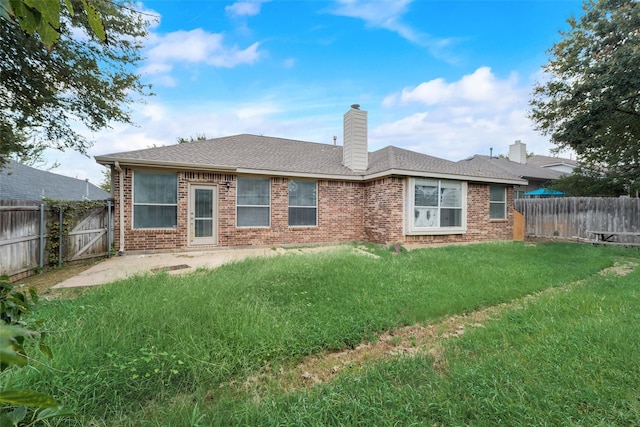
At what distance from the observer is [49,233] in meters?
7.16

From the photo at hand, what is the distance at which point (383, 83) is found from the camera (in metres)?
12.6

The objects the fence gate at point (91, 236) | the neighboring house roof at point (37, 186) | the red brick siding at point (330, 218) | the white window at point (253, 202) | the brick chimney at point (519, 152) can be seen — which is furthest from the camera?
the brick chimney at point (519, 152)

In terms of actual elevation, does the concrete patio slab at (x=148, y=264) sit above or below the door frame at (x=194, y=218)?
below

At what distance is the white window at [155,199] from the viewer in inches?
344

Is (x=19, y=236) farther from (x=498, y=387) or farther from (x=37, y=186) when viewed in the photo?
(x=37, y=186)

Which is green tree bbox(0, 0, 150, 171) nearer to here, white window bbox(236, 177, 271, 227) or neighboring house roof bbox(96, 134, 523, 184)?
neighboring house roof bbox(96, 134, 523, 184)

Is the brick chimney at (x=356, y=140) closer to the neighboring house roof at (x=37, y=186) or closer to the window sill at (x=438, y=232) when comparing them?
the window sill at (x=438, y=232)

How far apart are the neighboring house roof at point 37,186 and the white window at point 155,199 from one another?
9.61 m

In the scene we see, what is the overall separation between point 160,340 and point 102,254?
6.92 m

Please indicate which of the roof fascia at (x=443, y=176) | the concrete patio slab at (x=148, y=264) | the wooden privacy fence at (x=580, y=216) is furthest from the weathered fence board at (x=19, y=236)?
the wooden privacy fence at (x=580, y=216)

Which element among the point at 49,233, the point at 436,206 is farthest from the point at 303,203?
the point at 49,233

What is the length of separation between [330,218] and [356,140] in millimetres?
3310

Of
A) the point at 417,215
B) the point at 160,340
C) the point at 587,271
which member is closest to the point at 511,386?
the point at 160,340

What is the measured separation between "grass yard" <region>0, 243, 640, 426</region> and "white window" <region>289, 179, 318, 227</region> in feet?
17.2
